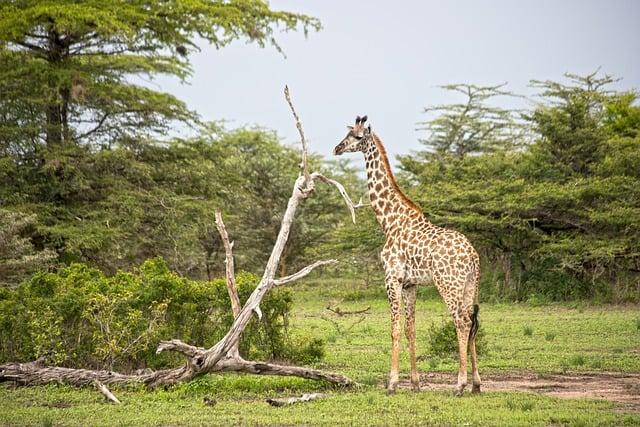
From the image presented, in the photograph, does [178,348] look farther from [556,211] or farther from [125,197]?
[556,211]

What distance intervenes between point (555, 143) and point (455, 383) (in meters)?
18.2

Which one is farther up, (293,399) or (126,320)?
→ (126,320)

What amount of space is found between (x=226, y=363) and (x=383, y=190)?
331cm

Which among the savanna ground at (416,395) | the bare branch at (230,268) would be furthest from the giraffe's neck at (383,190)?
the savanna ground at (416,395)

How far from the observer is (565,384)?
13.5 m

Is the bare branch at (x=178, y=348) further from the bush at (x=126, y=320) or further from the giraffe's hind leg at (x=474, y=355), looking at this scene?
the giraffe's hind leg at (x=474, y=355)

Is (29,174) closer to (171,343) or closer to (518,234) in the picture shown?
(518,234)

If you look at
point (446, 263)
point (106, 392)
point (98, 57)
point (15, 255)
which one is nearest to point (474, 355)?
point (446, 263)

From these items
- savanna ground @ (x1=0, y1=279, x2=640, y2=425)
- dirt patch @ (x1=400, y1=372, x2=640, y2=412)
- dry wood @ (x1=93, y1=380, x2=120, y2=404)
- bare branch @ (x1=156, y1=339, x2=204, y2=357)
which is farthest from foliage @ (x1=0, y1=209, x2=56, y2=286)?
dirt patch @ (x1=400, y1=372, x2=640, y2=412)

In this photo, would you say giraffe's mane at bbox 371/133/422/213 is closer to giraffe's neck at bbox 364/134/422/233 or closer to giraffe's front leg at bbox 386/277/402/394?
giraffe's neck at bbox 364/134/422/233

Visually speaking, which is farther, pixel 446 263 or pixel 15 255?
pixel 15 255

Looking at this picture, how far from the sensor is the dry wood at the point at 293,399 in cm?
1178

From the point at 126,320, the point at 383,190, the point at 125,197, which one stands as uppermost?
the point at 125,197

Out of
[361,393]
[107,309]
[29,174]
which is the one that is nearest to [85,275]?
[107,309]
